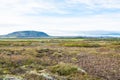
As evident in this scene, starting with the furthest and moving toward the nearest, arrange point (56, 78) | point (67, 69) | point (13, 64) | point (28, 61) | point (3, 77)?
1. point (28, 61)
2. point (13, 64)
3. point (67, 69)
4. point (56, 78)
5. point (3, 77)

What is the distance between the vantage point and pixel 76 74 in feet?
77.8

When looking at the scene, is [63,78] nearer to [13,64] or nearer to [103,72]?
[103,72]

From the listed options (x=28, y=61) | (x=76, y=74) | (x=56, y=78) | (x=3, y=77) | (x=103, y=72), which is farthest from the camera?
(x=28, y=61)

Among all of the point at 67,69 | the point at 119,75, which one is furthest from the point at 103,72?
the point at 67,69

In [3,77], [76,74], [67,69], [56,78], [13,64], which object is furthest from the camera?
[13,64]

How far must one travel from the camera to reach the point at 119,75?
1013 inches

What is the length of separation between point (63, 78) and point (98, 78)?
11.8 feet

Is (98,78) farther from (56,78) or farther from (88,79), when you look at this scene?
(56,78)

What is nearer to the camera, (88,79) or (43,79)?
(43,79)

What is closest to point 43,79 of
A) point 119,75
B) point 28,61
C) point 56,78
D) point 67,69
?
point 56,78

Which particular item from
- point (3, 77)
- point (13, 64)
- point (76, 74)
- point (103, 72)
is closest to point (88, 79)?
point (76, 74)

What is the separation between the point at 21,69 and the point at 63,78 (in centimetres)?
566

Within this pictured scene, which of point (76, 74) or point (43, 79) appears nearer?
point (43, 79)

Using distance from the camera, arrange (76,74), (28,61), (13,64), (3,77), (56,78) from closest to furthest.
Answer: (3,77) → (56,78) → (76,74) → (13,64) → (28,61)
